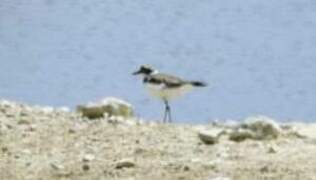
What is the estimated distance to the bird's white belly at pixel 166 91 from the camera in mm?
11523

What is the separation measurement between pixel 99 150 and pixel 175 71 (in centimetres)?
1166

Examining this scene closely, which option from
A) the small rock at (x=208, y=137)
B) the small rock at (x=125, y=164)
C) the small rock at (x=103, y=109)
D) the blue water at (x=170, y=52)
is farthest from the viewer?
the blue water at (x=170, y=52)

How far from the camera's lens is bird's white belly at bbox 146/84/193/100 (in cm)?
1152

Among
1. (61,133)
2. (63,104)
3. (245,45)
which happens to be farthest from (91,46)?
(61,133)

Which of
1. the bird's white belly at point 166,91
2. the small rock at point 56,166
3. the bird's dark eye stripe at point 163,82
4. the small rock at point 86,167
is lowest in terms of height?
the small rock at point 86,167

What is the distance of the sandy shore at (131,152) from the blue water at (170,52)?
548cm

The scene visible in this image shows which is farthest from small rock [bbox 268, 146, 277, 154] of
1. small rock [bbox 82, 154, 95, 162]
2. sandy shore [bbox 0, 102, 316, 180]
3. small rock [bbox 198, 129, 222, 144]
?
small rock [bbox 82, 154, 95, 162]

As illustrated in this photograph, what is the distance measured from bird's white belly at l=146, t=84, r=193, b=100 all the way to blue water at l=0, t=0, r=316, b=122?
2747 millimetres

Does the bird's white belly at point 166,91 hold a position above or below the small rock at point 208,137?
above

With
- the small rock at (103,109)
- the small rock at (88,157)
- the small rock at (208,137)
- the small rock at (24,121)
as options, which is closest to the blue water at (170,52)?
the small rock at (103,109)

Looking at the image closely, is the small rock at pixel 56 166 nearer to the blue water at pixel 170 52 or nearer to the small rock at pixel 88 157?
the small rock at pixel 88 157

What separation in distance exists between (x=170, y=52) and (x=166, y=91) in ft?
34.1

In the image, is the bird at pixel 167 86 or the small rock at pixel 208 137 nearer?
the small rock at pixel 208 137

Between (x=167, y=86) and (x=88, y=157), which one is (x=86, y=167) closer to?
(x=88, y=157)
